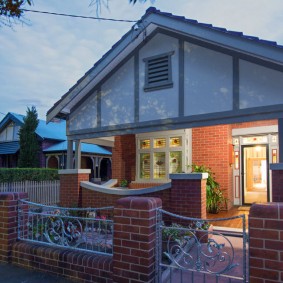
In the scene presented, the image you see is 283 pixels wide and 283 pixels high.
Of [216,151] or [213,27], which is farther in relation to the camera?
[216,151]

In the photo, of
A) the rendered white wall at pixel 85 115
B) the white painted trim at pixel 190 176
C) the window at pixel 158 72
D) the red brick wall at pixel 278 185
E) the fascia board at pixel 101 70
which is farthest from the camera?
the rendered white wall at pixel 85 115

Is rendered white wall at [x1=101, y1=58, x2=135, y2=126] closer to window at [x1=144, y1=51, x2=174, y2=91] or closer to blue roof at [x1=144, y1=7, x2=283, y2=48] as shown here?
window at [x1=144, y1=51, x2=174, y2=91]

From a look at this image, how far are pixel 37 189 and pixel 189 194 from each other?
8911 mm

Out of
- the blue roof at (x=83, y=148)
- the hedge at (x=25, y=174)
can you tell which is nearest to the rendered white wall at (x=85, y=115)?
the hedge at (x=25, y=174)

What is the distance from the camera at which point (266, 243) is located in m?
2.53

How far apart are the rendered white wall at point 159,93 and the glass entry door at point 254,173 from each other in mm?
4126

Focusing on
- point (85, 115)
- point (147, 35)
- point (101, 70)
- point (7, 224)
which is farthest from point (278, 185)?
point (85, 115)

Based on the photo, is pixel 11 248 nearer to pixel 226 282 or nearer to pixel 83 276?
pixel 83 276

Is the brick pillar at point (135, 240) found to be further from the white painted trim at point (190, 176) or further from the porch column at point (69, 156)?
the porch column at point (69, 156)

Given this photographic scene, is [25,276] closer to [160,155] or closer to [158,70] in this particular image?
[158,70]

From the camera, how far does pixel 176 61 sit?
696 centimetres

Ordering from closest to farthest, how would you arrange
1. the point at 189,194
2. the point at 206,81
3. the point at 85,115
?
the point at 189,194 → the point at 206,81 → the point at 85,115

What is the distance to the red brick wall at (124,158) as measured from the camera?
1056cm

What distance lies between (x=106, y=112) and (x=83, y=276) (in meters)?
5.02
